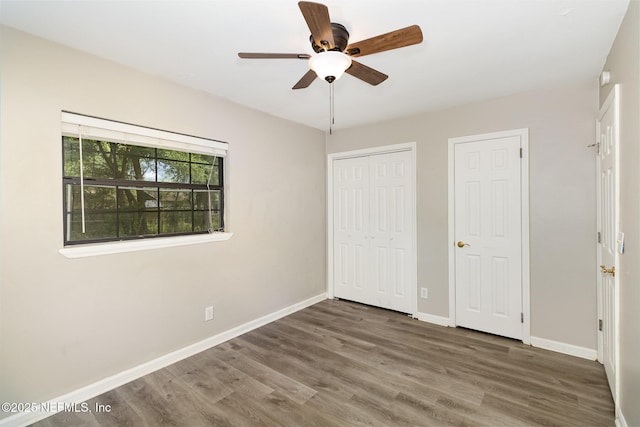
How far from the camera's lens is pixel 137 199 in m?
2.49

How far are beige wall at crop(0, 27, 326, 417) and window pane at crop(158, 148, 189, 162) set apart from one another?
9.4 inches

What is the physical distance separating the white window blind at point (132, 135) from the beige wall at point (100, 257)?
0.07 m

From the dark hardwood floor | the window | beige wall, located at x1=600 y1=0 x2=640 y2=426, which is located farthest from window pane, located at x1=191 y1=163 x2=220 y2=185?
beige wall, located at x1=600 y1=0 x2=640 y2=426

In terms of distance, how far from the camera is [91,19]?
1.74 m

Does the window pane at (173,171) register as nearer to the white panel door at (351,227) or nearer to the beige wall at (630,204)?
the white panel door at (351,227)

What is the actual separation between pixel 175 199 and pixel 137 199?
13.1 inches

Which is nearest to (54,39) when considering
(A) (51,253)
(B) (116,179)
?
(B) (116,179)

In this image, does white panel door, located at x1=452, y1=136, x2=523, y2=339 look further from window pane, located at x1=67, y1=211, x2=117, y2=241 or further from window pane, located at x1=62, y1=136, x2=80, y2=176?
window pane, located at x1=62, y1=136, x2=80, y2=176

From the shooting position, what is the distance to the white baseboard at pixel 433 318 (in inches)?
131

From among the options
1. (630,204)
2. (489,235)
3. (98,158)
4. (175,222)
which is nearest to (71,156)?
(98,158)

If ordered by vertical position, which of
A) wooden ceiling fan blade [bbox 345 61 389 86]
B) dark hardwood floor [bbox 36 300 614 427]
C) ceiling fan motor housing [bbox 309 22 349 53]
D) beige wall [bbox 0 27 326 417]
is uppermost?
ceiling fan motor housing [bbox 309 22 349 53]

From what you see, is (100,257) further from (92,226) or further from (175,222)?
(175,222)

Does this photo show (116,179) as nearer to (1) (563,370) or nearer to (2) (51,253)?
(2) (51,253)

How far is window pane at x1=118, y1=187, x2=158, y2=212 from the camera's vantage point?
2.40 meters
